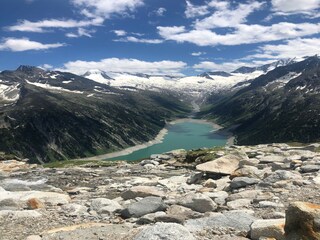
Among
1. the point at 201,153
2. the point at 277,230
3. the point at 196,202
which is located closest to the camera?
the point at 277,230

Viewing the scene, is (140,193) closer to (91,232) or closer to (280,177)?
(91,232)

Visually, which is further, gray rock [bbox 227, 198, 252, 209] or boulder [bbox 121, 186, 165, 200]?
boulder [bbox 121, 186, 165, 200]

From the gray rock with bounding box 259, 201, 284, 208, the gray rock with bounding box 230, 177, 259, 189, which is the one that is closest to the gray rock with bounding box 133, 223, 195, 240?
the gray rock with bounding box 259, 201, 284, 208

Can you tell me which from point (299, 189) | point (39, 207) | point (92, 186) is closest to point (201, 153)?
point (92, 186)

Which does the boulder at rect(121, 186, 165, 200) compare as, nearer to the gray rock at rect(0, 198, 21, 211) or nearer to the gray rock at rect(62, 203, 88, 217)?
the gray rock at rect(62, 203, 88, 217)

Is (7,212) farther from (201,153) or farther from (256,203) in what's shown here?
(201,153)

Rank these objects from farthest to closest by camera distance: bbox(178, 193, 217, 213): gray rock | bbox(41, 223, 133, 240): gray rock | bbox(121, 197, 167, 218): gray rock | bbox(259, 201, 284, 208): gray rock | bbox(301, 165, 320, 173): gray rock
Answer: bbox(301, 165, 320, 173): gray rock
bbox(178, 193, 217, 213): gray rock
bbox(259, 201, 284, 208): gray rock
bbox(121, 197, 167, 218): gray rock
bbox(41, 223, 133, 240): gray rock
